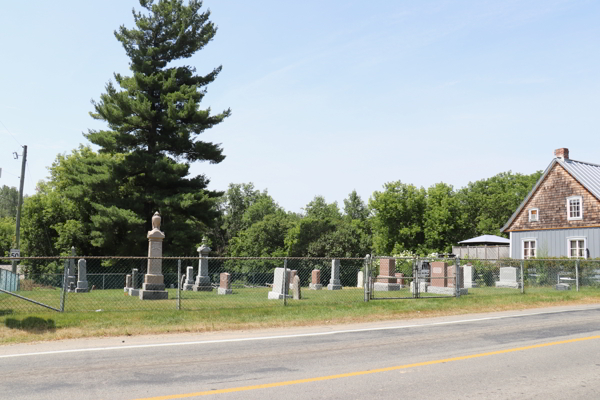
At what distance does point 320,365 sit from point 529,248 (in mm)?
31775

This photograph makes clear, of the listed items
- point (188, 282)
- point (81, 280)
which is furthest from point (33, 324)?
point (81, 280)

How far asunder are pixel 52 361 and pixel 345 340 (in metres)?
5.25

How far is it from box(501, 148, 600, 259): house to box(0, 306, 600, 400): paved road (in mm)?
22944

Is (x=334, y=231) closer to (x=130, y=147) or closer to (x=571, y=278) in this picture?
(x=130, y=147)

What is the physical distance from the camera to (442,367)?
7.43 m

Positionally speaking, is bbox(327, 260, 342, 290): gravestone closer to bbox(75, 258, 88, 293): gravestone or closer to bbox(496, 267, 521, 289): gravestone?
bbox(496, 267, 521, 289): gravestone

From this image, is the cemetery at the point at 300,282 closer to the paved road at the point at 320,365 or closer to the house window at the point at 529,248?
the house window at the point at 529,248

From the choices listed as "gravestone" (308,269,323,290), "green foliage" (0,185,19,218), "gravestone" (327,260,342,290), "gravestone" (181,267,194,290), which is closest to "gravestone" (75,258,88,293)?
"gravestone" (181,267,194,290)

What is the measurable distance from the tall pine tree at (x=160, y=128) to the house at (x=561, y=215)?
22.7 m

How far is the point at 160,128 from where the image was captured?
1479 inches

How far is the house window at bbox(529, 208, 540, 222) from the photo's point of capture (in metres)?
35.0

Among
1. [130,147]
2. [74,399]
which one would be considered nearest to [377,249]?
[130,147]

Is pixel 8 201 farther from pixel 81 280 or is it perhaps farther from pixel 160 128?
pixel 81 280

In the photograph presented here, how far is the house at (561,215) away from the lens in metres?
31.5
